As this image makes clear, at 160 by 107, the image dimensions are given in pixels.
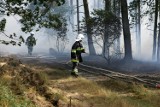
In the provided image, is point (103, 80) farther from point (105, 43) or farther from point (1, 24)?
A: point (105, 43)

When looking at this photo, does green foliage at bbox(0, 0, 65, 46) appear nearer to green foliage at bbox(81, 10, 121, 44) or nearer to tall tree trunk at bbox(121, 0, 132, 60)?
green foliage at bbox(81, 10, 121, 44)

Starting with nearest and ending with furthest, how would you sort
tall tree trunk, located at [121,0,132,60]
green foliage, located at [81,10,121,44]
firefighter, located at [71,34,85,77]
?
firefighter, located at [71,34,85,77] → green foliage, located at [81,10,121,44] → tall tree trunk, located at [121,0,132,60]

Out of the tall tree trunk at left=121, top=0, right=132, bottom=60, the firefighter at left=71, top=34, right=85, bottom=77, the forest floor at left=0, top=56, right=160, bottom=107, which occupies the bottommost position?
the forest floor at left=0, top=56, right=160, bottom=107

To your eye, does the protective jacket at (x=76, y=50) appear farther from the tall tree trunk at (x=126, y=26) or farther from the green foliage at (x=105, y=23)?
the tall tree trunk at (x=126, y=26)

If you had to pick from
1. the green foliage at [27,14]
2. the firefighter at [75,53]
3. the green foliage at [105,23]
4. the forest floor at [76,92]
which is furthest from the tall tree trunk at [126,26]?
the green foliage at [27,14]

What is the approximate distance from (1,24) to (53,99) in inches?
133

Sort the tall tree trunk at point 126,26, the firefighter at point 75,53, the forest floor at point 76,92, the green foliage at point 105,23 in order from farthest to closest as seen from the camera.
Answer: the tall tree trunk at point 126,26, the green foliage at point 105,23, the firefighter at point 75,53, the forest floor at point 76,92

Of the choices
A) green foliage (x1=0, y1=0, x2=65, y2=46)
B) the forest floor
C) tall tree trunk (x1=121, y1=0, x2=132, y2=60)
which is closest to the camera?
the forest floor

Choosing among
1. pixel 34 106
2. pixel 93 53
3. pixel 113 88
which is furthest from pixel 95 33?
pixel 34 106

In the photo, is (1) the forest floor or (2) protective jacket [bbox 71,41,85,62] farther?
(2) protective jacket [bbox 71,41,85,62]

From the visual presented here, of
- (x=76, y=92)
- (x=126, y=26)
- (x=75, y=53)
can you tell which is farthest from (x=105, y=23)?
(x=76, y=92)

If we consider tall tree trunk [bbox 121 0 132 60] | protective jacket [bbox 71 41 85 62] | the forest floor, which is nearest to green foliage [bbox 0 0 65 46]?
the forest floor

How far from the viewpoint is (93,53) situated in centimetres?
2772

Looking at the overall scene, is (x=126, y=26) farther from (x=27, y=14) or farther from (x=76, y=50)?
(x=27, y=14)
